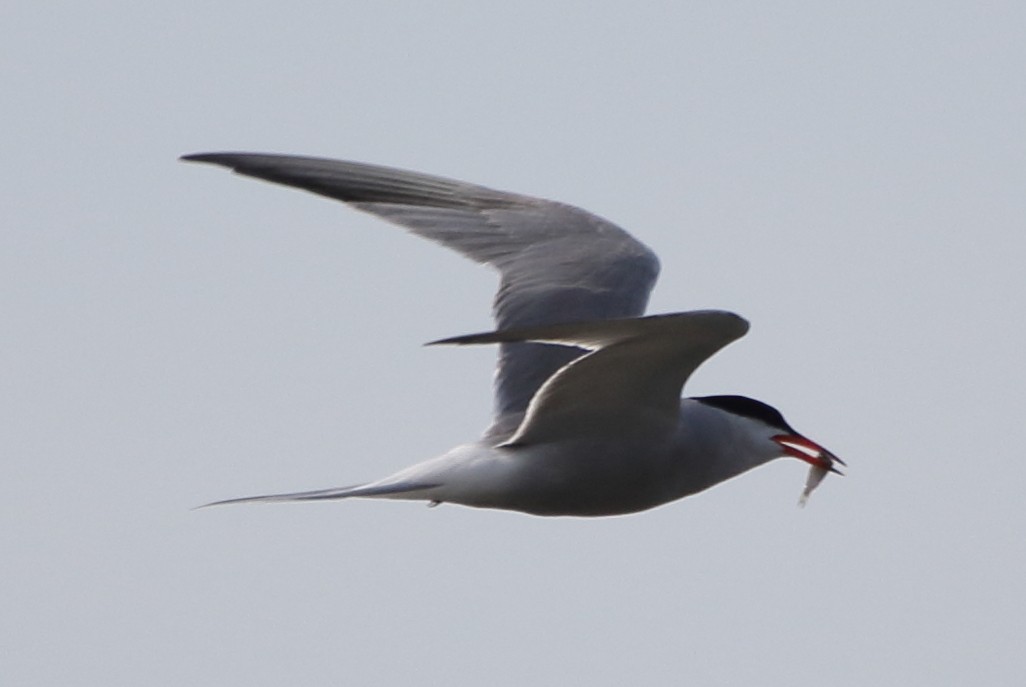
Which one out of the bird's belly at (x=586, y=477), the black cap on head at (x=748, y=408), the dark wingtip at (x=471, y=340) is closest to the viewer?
the dark wingtip at (x=471, y=340)

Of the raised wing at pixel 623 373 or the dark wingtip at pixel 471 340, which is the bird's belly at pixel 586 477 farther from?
the dark wingtip at pixel 471 340

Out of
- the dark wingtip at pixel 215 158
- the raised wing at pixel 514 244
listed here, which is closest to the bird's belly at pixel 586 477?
the raised wing at pixel 514 244

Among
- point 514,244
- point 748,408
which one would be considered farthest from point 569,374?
point 514,244

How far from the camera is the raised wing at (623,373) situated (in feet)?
23.3

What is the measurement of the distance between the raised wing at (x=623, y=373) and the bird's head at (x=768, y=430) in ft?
2.24

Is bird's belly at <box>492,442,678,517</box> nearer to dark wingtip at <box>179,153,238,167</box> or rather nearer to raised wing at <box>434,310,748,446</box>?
raised wing at <box>434,310,748,446</box>

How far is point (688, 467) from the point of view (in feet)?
28.2

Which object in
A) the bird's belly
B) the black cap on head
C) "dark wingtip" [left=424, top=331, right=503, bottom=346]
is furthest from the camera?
the black cap on head

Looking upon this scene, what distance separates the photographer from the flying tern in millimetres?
7789

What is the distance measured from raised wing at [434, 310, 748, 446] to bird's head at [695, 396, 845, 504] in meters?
0.68

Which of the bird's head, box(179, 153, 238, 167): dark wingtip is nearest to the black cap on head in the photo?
the bird's head

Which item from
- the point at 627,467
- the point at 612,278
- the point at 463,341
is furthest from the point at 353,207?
the point at 463,341

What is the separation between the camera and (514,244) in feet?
32.0

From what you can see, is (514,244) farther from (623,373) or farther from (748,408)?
(623,373)
